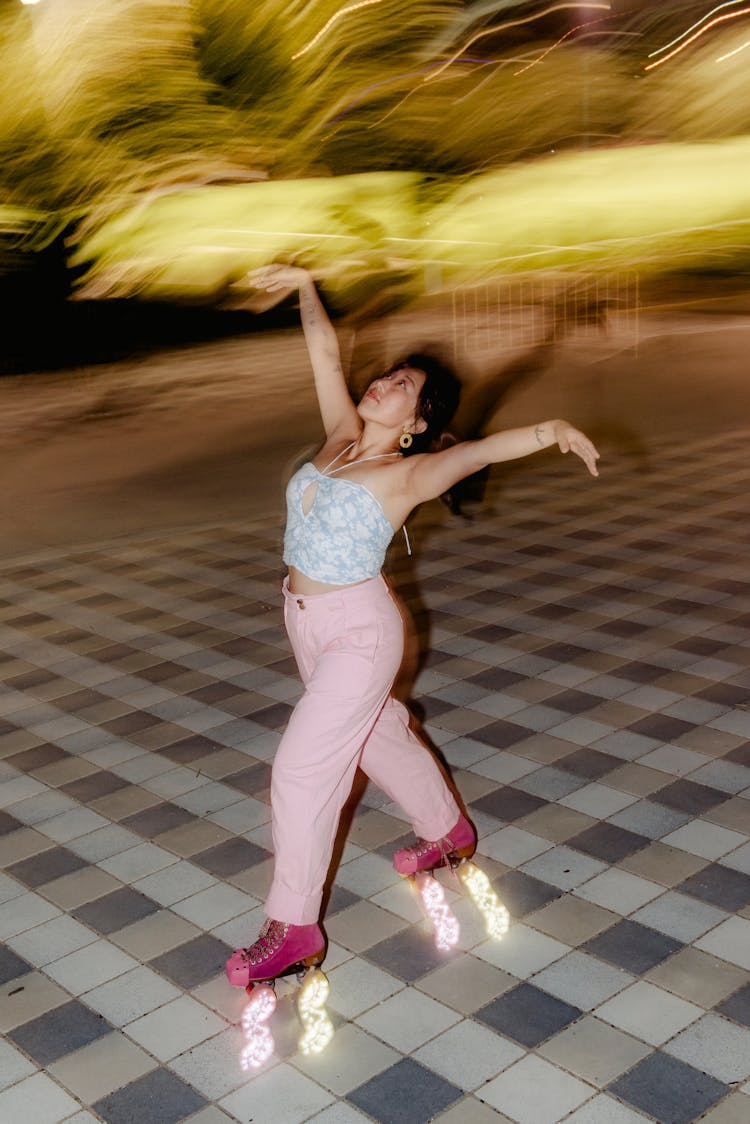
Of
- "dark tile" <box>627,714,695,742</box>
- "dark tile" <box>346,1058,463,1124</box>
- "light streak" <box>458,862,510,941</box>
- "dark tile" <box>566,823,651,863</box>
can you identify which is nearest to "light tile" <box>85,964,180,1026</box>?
"dark tile" <box>346,1058,463,1124</box>

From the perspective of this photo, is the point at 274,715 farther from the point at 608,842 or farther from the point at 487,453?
the point at 487,453

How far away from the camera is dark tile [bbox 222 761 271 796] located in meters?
4.18

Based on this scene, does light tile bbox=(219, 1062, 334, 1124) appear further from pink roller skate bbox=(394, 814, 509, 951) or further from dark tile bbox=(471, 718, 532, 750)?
dark tile bbox=(471, 718, 532, 750)

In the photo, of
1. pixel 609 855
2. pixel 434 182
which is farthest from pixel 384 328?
pixel 609 855

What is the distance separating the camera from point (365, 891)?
3420mm

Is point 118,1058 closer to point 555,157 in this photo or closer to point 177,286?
point 555,157

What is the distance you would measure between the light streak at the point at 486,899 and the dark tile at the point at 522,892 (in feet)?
0.09

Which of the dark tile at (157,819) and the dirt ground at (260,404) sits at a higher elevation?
the dirt ground at (260,404)

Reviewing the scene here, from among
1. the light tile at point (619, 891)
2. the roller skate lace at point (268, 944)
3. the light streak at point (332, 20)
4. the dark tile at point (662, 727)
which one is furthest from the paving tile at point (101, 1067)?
the light streak at point (332, 20)

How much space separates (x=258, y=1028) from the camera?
278 centimetres

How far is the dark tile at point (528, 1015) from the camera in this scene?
2.69 metres

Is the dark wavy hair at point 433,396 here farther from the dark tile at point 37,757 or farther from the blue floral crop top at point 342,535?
the dark tile at point 37,757

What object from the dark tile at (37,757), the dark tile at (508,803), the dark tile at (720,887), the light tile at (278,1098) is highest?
the dark tile at (37,757)

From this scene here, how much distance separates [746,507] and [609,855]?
4870 millimetres
